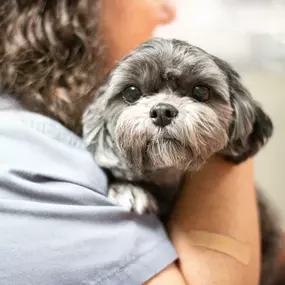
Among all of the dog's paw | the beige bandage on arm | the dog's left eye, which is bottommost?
the beige bandage on arm

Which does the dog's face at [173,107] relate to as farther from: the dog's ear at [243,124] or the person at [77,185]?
the person at [77,185]

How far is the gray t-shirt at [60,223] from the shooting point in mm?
707

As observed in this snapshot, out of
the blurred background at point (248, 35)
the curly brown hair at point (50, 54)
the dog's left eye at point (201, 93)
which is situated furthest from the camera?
the blurred background at point (248, 35)

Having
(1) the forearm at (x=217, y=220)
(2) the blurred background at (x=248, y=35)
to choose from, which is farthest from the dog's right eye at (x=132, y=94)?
(2) the blurred background at (x=248, y=35)

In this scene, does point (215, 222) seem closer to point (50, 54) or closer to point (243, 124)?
point (243, 124)

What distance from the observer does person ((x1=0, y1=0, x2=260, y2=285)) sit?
0.73m

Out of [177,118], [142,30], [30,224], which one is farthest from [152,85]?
[30,224]

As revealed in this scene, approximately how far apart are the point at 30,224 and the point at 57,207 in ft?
0.19

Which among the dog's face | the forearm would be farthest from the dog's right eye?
the forearm

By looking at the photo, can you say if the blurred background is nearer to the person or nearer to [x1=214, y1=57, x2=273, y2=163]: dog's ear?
the person

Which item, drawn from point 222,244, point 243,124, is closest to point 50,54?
point 243,124

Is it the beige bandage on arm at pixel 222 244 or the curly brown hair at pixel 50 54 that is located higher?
the curly brown hair at pixel 50 54

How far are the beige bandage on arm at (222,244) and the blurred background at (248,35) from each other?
55 centimetres

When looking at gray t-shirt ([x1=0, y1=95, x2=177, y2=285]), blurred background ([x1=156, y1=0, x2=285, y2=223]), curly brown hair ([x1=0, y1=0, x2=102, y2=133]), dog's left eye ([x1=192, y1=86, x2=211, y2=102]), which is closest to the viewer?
gray t-shirt ([x1=0, y1=95, x2=177, y2=285])
